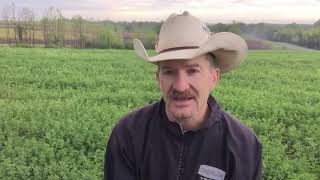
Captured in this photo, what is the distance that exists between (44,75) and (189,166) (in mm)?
16077

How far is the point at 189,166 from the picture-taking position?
9.17 feet

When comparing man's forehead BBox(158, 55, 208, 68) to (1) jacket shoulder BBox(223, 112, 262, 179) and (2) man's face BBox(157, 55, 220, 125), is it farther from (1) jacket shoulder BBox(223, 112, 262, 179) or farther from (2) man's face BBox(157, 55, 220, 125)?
(1) jacket shoulder BBox(223, 112, 262, 179)

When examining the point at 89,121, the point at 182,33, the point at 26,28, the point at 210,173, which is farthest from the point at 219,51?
the point at 26,28

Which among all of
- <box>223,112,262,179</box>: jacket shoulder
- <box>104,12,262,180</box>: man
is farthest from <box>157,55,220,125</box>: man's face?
<box>223,112,262,179</box>: jacket shoulder

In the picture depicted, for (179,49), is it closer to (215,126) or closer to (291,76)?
(215,126)

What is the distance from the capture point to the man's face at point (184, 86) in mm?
2623

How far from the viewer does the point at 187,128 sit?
2762 millimetres

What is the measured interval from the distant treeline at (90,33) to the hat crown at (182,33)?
57570 millimetres

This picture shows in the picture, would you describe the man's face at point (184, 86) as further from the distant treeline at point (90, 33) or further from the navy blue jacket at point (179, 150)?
the distant treeline at point (90, 33)

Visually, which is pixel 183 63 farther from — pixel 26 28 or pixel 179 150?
pixel 26 28

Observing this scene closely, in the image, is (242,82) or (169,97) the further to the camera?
(242,82)

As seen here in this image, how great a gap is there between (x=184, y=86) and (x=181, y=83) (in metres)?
0.02

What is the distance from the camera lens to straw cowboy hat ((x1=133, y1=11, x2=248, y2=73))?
2635 mm

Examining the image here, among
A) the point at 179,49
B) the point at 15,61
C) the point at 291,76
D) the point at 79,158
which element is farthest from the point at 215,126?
the point at 15,61
